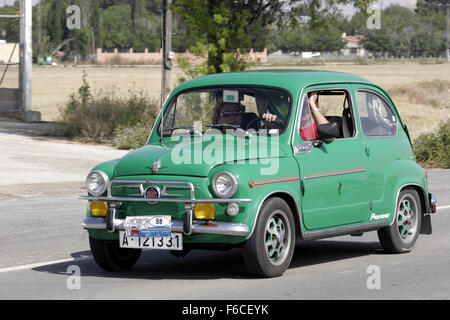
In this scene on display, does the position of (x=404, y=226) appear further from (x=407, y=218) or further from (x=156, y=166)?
(x=156, y=166)

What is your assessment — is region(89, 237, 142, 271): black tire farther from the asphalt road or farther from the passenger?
the passenger

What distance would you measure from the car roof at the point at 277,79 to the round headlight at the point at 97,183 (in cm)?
155

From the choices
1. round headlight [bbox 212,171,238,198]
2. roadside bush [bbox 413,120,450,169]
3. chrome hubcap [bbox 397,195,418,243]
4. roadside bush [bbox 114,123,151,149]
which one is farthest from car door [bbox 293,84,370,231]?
Result: roadside bush [bbox 114,123,151,149]

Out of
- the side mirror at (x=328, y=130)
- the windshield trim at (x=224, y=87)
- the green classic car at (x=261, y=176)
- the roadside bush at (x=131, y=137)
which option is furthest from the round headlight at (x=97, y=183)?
the roadside bush at (x=131, y=137)

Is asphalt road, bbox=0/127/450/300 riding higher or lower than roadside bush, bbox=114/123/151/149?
lower

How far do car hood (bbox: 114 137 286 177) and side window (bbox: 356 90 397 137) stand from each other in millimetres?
1420

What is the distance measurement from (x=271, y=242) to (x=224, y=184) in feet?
2.25

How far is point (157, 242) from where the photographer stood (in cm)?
785

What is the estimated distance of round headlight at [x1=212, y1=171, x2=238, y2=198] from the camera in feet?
25.3

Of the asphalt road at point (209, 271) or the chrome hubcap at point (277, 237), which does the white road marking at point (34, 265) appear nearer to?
the asphalt road at point (209, 271)

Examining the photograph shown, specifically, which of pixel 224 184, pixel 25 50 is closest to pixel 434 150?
pixel 224 184

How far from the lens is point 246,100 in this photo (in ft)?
29.5

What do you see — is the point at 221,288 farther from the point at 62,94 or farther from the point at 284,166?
the point at 62,94

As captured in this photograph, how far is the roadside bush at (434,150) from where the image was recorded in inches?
792
